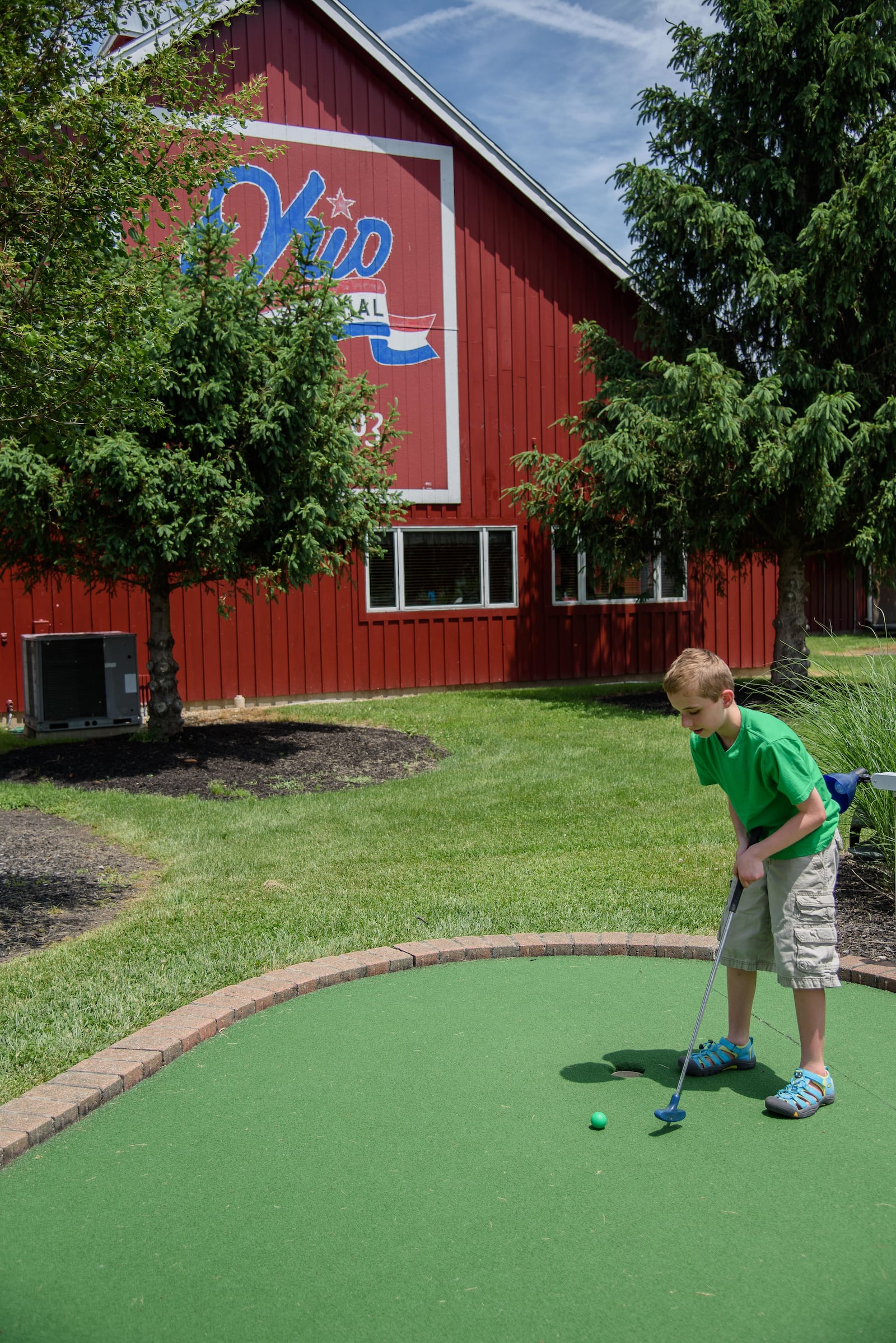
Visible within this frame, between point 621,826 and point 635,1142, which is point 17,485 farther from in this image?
point 635,1142

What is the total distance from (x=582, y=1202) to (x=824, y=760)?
3.96 meters

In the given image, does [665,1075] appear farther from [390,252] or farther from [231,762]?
[390,252]

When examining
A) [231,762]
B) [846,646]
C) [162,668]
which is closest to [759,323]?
[162,668]

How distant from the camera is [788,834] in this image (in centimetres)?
344

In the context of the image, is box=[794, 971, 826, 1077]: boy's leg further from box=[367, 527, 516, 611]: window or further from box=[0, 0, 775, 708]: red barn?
box=[367, 527, 516, 611]: window

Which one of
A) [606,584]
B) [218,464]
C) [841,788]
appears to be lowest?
[841,788]

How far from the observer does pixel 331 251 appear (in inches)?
607

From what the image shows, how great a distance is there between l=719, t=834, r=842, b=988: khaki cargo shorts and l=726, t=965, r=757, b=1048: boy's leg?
0.28 feet

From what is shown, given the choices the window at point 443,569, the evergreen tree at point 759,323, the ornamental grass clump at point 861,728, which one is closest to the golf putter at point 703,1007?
the ornamental grass clump at point 861,728

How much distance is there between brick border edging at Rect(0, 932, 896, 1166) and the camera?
11.4 ft

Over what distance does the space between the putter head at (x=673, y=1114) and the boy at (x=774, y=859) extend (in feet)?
0.98

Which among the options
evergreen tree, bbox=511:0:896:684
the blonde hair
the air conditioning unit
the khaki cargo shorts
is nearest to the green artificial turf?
the khaki cargo shorts

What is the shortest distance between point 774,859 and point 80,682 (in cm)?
1025

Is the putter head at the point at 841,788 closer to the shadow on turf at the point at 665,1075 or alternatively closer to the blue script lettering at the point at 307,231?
the shadow on turf at the point at 665,1075
